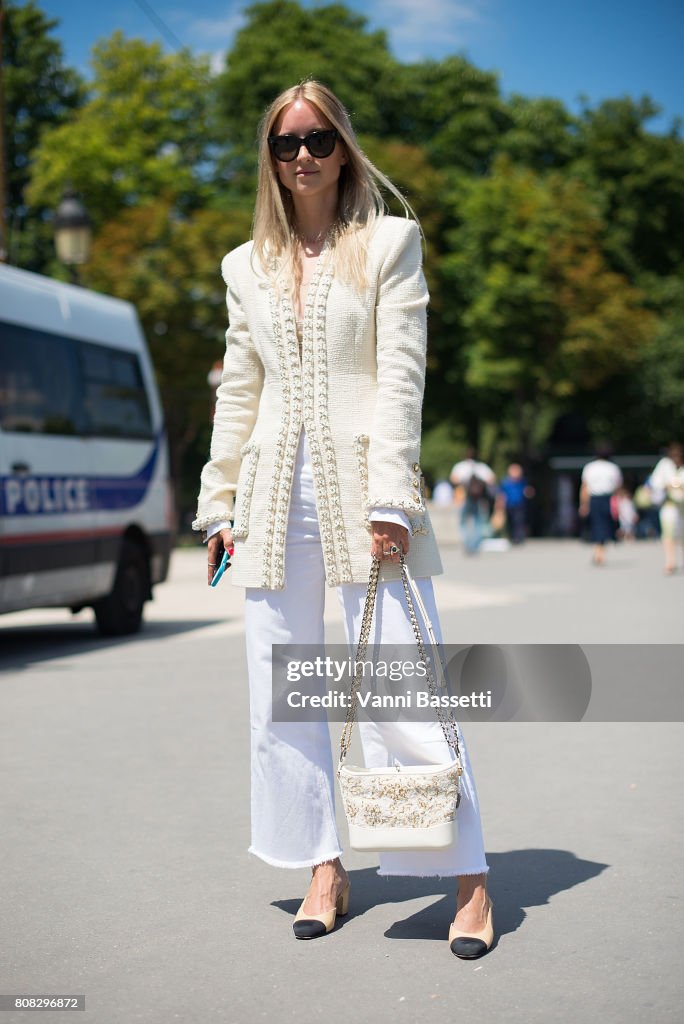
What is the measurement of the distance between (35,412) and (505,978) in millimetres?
8249

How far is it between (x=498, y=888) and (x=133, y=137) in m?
37.6

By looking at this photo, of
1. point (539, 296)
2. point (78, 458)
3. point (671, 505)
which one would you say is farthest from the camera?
point (539, 296)

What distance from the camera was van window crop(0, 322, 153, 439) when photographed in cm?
1084

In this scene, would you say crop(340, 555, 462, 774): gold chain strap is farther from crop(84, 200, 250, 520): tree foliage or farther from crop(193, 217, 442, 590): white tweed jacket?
crop(84, 200, 250, 520): tree foliage

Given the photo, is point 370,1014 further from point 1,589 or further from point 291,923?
point 1,589

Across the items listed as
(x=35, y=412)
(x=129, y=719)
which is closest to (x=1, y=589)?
(x=35, y=412)

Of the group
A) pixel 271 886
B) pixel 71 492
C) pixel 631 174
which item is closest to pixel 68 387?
pixel 71 492

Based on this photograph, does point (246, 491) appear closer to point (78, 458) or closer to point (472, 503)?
point (78, 458)

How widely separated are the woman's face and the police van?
21.9 ft

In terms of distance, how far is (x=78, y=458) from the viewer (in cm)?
1170

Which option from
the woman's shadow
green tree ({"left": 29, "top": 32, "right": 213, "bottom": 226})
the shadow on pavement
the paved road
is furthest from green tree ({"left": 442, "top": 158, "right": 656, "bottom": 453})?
the woman's shadow

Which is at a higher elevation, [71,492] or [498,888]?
[71,492]

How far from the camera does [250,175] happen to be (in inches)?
1550

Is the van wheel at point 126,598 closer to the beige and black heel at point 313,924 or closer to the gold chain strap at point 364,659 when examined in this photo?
the beige and black heel at point 313,924
